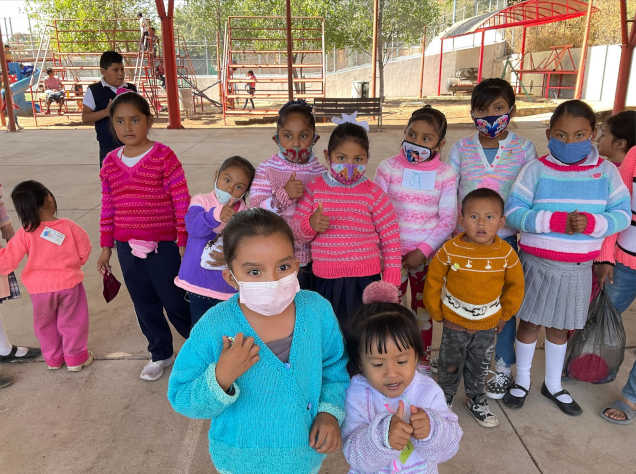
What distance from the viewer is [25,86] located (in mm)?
20109

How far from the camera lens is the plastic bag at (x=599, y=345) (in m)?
2.56

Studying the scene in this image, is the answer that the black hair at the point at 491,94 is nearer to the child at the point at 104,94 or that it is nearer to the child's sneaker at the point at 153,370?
the child's sneaker at the point at 153,370

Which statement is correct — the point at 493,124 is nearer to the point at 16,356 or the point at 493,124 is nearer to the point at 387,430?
the point at 387,430

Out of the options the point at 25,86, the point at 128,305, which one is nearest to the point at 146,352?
the point at 128,305

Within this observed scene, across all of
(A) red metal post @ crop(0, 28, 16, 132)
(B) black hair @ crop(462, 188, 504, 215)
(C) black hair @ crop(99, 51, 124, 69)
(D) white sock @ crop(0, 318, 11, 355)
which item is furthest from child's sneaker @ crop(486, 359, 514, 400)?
(A) red metal post @ crop(0, 28, 16, 132)

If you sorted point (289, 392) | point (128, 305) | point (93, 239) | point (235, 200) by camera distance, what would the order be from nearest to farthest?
point (289, 392)
point (235, 200)
point (128, 305)
point (93, 239)

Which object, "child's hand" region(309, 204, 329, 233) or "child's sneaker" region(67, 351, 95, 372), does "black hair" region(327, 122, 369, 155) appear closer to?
"child's hand" region(309, 204, 329, 233)

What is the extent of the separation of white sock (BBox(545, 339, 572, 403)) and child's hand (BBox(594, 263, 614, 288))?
386 millimetres

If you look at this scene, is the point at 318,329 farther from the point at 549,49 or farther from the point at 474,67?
the point at 474,67

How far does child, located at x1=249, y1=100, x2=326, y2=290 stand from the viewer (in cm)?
246

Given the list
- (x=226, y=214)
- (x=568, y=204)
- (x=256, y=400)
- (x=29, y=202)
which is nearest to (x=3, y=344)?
(x=29, y=202)

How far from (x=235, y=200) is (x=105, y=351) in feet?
4.99

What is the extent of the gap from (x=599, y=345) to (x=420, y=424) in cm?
171

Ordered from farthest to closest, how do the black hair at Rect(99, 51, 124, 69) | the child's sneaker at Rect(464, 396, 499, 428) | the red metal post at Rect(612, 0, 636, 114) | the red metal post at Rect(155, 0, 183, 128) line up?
the red metal post at Rect(155, 0, 183, 128) < the red metal post at Rect(612, 0, 636, 114) < the black hair at Rect(99, 51, 124, 69) < the child's sneaker at Rect(464, 396, 499, 428)
